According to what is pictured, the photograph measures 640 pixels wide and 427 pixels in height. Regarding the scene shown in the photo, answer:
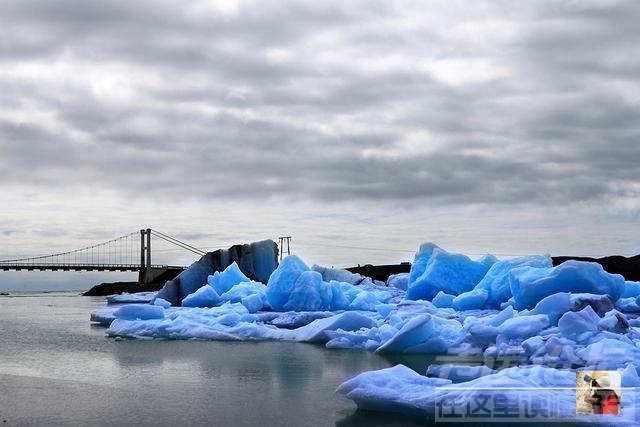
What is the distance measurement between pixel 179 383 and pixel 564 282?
305 inches

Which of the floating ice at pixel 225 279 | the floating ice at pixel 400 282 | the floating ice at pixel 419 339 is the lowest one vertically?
the floating ice at pixel 419 339

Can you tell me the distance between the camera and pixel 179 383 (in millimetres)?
7172

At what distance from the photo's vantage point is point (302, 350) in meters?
10.2

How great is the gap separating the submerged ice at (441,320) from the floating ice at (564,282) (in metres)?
0.02

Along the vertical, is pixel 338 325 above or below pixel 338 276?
below

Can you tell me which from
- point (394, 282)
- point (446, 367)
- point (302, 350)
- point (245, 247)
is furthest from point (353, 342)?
point (394, 282)

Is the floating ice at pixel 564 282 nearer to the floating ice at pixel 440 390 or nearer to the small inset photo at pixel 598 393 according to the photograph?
the small inset photo at pixel 598 393

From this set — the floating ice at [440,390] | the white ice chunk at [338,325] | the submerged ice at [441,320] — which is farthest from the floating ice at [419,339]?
the floating ice at [440,390]

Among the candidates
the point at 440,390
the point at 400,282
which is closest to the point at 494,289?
the point at 400,282

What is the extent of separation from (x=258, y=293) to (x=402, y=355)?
747cm

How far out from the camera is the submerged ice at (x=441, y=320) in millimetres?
5957

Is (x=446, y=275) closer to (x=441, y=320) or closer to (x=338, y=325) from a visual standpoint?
(x=338, y=325)

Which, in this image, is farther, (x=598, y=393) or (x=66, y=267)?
(x=66, y=267)

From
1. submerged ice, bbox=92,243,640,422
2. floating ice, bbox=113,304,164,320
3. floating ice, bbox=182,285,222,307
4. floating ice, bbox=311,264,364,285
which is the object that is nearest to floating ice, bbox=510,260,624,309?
submerged ice, bbox=92,243,640,422
